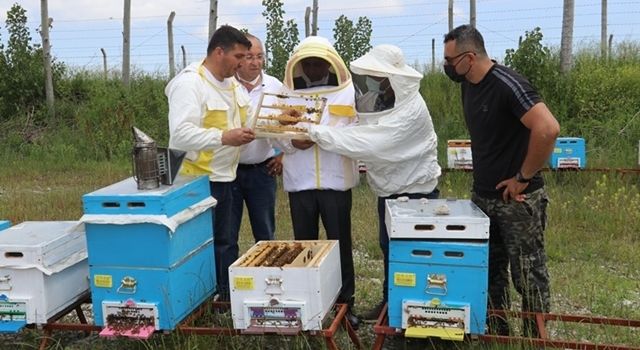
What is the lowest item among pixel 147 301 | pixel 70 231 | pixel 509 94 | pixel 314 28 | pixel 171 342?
pixel 171 342

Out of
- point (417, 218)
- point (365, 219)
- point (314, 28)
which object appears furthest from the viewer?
point (314, 28)

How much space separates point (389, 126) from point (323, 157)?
487 millimetres

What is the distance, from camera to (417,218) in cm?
302

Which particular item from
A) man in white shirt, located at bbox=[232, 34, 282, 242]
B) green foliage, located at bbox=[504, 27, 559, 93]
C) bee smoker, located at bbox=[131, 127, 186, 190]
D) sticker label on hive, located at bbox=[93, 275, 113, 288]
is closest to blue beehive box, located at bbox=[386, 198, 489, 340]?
bee smoker, located at bbox=[131, 127, 186, 190]

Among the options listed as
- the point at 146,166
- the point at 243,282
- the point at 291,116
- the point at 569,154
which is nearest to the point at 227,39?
the point at 291,116

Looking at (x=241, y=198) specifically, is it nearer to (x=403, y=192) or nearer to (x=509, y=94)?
(x=403, y=192)

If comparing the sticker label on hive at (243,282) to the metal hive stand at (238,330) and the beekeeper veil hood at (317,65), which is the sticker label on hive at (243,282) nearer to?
the metal hive stand at (238,330)

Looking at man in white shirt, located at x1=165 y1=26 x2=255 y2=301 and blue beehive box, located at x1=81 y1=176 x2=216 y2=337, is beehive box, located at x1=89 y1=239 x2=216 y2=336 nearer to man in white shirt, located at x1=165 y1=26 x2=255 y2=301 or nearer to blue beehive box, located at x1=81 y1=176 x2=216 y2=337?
blue beehive box, located at x1=81 y1=176 x2=216 y2=337

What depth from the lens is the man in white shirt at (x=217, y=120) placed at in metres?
3.68

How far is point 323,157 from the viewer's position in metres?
3.82

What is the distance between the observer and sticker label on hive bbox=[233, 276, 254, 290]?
3086 mm

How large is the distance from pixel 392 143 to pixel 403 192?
390mm

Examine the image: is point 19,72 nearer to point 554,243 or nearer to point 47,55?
point 47,55

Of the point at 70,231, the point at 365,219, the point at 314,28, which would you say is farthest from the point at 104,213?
the point at 314,28
